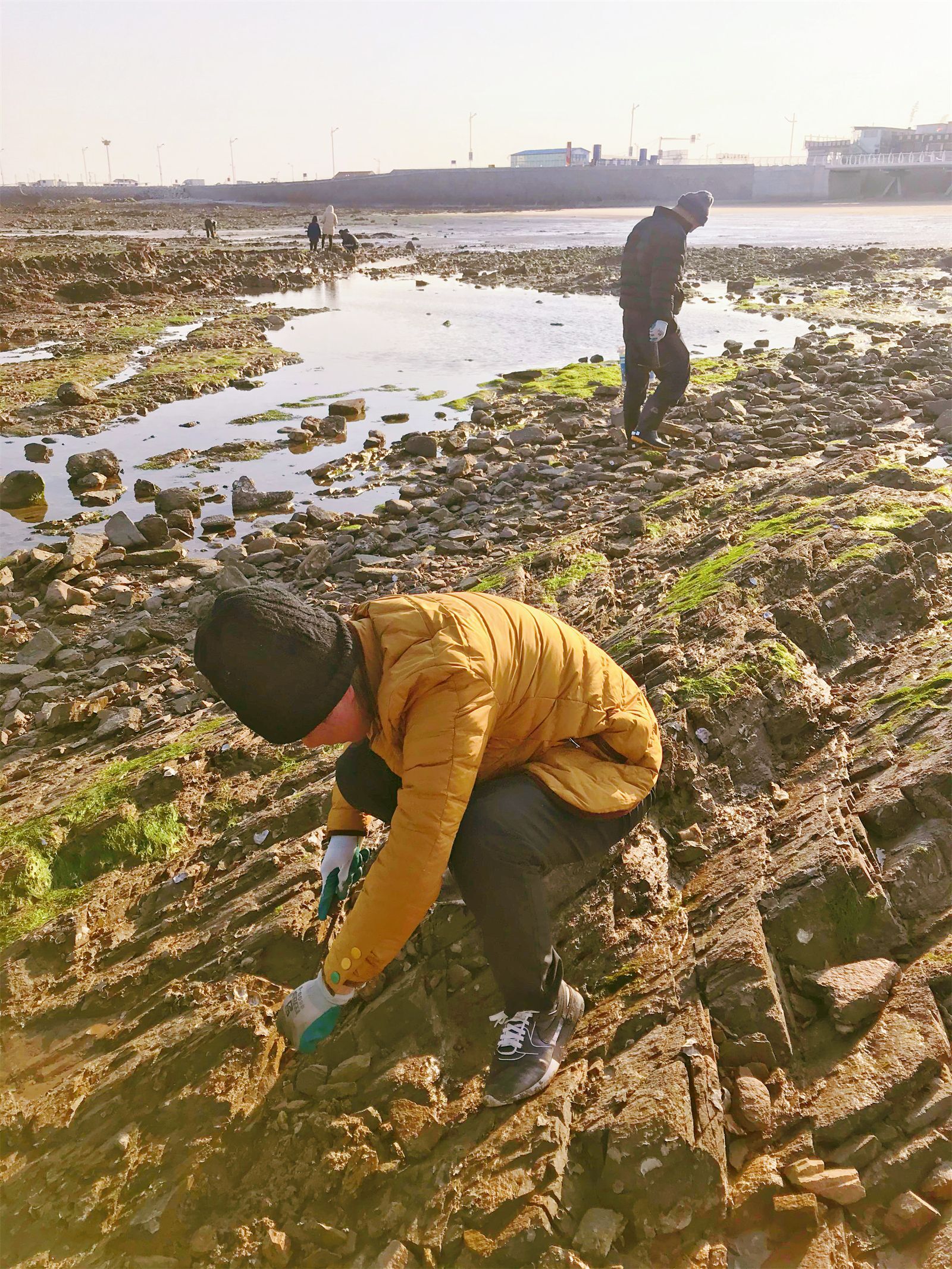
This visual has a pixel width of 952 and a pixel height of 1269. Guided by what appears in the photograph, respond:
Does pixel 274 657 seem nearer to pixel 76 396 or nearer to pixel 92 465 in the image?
pixel 92 465

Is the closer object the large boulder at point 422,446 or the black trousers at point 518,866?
the black trousers at point 518,866

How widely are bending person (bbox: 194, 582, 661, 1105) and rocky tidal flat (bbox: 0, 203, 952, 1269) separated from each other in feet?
0.93

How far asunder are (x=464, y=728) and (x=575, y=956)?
45.5 inches

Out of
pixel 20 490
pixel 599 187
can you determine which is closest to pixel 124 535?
pixel 20 490

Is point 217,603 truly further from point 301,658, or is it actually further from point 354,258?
point 354,258

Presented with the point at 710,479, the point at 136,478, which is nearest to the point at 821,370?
the point at 710,479

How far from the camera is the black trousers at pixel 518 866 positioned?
250cm

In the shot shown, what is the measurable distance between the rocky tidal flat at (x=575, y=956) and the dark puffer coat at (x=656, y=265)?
3.05 meters

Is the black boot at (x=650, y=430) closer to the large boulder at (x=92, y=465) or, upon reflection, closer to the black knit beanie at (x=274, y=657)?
the large boulder at (x=92, y=465)

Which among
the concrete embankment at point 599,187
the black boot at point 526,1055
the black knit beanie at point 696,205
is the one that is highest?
the concrete embankment at point 599,187

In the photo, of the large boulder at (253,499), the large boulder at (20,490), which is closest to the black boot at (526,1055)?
the large boulder at (253,499)

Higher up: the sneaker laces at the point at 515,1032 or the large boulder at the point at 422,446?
the large boulder at the point at 422,446

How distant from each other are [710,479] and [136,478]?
Result: 626 cm

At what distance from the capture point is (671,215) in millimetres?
8703
